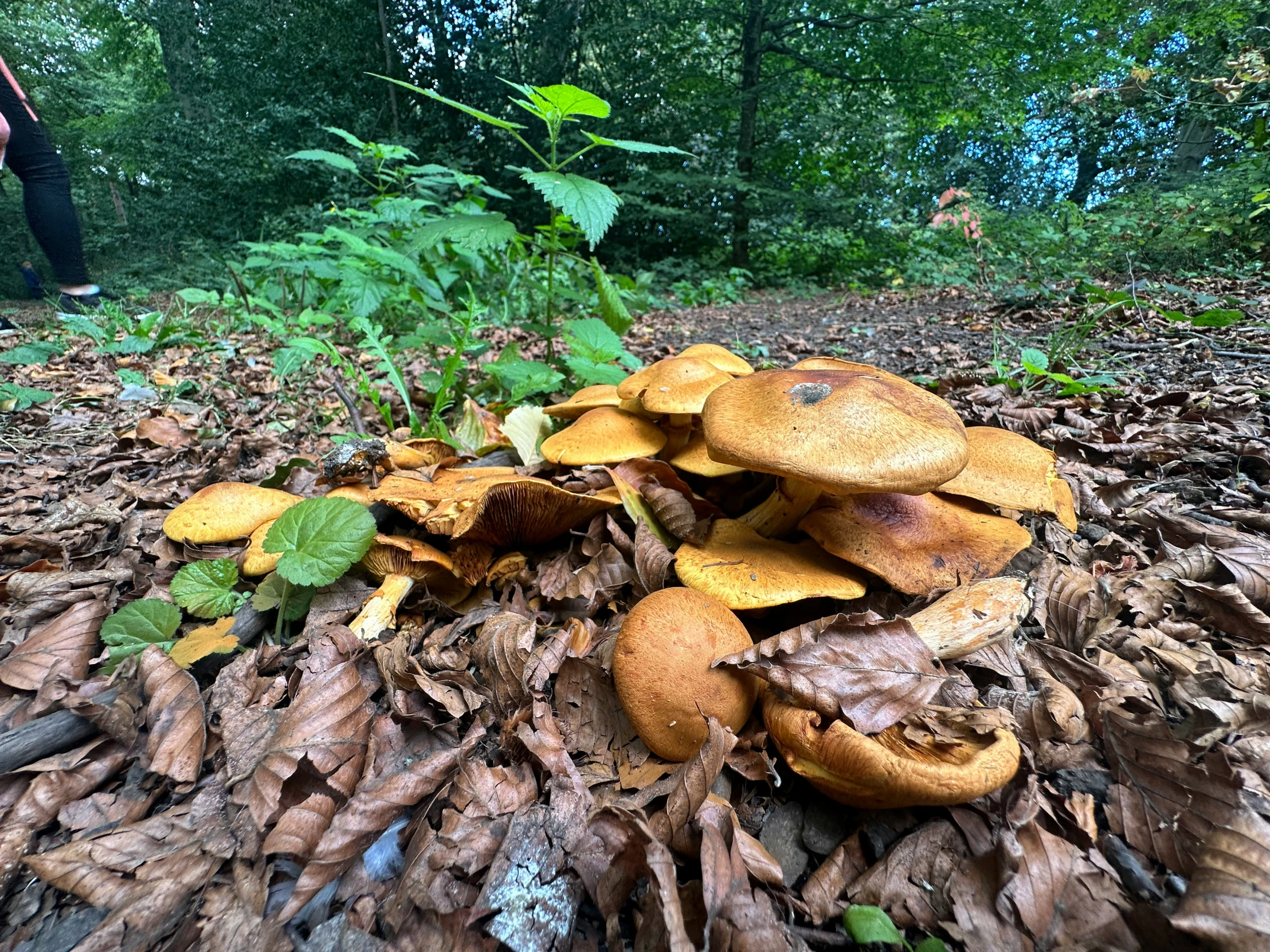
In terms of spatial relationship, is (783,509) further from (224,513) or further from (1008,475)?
(224,513)

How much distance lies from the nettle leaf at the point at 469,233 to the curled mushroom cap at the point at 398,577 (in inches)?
62.2

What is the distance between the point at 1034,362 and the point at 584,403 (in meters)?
2.57

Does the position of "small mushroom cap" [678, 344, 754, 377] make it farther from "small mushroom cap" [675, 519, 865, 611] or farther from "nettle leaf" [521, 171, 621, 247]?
"small mushroom cap" [675, 519, 865, 611]

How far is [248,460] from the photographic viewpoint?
313cm

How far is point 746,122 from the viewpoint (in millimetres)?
12898

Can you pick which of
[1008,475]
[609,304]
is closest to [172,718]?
[1008,475]

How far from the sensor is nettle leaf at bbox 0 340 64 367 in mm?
4449

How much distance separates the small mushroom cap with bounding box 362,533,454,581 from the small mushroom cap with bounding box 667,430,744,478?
0.92m

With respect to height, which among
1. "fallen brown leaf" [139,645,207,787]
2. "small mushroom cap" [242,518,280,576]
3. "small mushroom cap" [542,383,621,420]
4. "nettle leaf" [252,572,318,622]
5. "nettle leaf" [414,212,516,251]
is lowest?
"fallen brown leaf" [139,645,207,787]

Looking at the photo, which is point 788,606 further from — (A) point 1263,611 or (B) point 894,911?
(A) point 1263,611

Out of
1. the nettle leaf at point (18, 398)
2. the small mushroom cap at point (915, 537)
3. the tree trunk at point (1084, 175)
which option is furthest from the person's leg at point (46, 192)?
the tree trunk at point (1084, 175)

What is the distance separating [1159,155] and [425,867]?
2288cm

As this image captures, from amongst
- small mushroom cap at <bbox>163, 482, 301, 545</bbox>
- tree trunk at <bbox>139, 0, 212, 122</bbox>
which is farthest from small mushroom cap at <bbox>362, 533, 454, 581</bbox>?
tree trunk at <bbox>139, 0, 212, 122</bbox>

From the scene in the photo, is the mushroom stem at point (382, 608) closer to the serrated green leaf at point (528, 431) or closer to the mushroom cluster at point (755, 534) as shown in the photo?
the mushroom cluster at point (755, 534)
